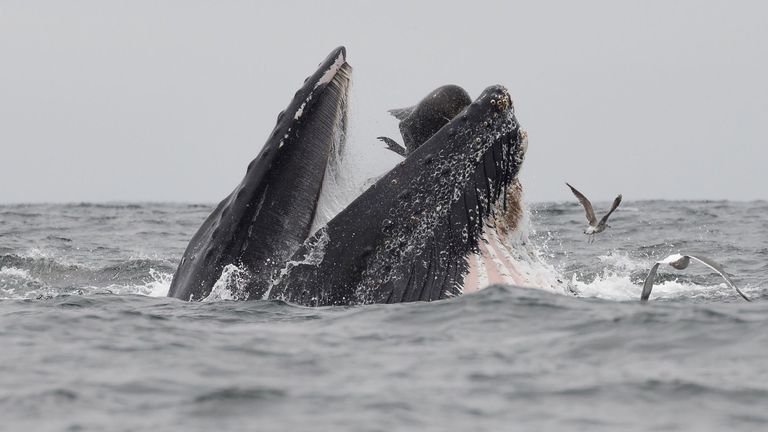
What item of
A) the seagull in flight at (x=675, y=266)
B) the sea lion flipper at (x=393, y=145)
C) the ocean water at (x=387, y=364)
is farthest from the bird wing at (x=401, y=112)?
the seagull in flight at (x=675, y=266)

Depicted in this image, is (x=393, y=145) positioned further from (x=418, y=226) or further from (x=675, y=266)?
(x=675, y=266)

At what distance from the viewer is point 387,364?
684cm

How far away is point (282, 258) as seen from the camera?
8.32 metres

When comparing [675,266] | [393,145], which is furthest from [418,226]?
[675,266]

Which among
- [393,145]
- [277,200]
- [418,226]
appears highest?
[393,145]

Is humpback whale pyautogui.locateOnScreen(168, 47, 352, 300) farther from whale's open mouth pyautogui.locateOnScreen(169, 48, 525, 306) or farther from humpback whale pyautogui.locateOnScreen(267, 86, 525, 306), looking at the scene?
humpback whale pyautogui.locateOnScreen(267, 86, 525, 306)

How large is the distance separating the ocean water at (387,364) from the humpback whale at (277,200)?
0.26 m

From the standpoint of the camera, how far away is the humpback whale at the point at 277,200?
8250 millimetres

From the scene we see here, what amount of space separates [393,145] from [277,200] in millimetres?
1269

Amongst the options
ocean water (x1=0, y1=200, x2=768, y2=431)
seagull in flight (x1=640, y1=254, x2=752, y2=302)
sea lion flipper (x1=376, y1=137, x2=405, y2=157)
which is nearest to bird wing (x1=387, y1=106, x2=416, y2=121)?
sea lion flipper (x1=376, y1=137, x2=405, y2=157)

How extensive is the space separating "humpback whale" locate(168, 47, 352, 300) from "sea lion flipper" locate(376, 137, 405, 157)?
1.92 ft

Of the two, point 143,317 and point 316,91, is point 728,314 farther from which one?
point 143,317

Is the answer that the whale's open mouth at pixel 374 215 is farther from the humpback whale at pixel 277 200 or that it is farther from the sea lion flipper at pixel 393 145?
the sea lion flipper at pixel 393 145

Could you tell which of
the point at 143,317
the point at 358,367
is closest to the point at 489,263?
the point at 358,367
